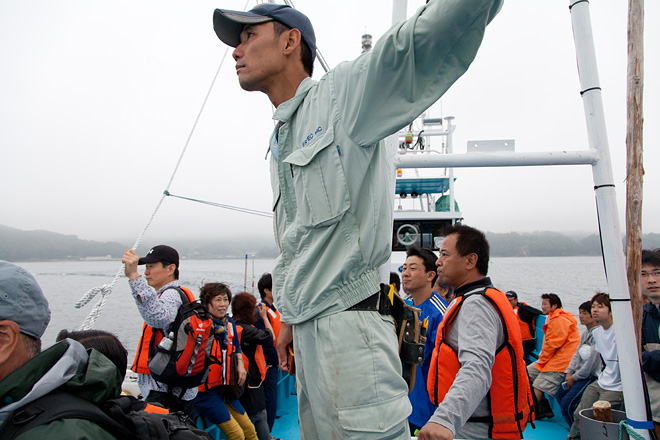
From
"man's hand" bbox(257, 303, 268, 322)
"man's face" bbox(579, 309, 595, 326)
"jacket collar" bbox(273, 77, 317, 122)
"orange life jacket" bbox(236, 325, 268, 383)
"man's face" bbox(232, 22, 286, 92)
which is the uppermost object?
"man's face" bbox(232, 22, 286, 92)

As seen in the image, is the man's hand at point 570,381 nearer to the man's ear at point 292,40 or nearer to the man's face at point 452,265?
the man's face at point 452,265

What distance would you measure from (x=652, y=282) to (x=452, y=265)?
2092mm

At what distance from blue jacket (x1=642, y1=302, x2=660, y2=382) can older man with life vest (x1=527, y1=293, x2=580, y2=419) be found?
9.87 ft

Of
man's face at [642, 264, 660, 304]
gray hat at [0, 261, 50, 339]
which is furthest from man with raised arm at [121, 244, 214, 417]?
man's face at [642, 264, 660, 304]

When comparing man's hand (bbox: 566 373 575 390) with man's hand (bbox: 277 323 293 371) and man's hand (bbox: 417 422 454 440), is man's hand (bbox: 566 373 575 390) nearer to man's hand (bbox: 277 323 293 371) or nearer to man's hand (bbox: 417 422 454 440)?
man's hand (bbox: 417 422 454 440)

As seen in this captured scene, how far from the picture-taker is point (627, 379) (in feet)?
9.20

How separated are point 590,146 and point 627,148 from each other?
774 mm

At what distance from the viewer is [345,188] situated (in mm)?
1219

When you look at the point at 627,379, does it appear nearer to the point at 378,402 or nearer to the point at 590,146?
the point at 590,146

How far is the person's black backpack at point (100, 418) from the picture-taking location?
127 centimetres

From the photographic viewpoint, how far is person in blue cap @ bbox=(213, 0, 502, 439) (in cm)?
106

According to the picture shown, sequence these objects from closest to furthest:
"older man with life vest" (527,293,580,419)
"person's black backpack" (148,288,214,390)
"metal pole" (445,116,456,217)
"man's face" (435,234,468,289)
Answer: "man's face" (435,234,468,289) → "person's black backpack" (148,288,214,390) → "older man with life vest" (527,293,580,419) → "metal pole" (445,116,456,217)

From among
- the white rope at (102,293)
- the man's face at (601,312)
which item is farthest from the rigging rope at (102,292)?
the man's face at (601,312)

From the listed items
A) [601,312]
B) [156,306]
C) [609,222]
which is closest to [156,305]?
[156,306]
